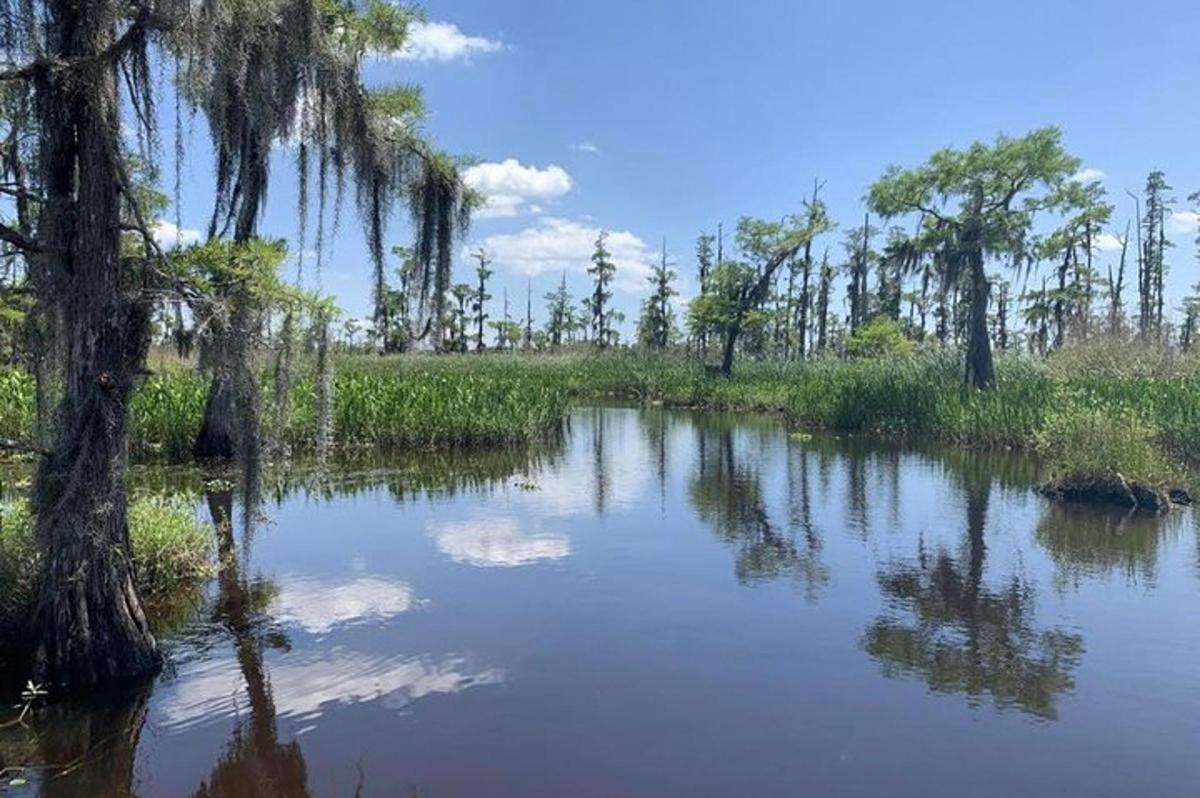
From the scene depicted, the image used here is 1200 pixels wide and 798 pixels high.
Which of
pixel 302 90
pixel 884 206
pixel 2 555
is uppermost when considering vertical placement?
pixel 884 206

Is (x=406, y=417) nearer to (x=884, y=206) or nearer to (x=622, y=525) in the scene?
(x=622, y=525)

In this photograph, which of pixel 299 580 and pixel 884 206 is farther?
pixel 884 206

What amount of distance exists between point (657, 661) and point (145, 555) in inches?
161

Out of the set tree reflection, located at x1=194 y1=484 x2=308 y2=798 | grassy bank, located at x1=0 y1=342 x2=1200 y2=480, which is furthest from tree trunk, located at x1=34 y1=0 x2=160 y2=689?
grassy bank, located at x1=0 y1=342 x2=1200 y2=480

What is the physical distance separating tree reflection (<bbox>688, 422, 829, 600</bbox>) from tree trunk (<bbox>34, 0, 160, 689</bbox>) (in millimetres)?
5561

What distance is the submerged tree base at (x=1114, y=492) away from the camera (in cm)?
1147

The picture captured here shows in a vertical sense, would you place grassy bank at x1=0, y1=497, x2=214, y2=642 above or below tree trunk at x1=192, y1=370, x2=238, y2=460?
below

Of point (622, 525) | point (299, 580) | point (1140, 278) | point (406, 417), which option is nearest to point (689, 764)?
point (299, 580)

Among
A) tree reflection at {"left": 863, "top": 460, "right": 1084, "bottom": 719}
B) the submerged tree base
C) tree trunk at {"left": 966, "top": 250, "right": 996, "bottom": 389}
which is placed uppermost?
tree trunk at {"left": 966, "top": 250, "right": 996, "bottom": 389}

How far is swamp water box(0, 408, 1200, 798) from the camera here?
438 cm

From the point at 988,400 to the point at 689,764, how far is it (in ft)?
55.8

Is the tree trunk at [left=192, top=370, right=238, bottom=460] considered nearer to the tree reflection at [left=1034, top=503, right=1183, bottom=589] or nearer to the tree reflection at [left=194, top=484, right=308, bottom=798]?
the tree reflection at [left=194, top=484, right=308, bottom=798]

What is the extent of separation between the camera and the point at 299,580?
24.7ft

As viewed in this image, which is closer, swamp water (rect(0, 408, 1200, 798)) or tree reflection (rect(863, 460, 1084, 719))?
swamp water (rect(0, 408, 1200, 798))
